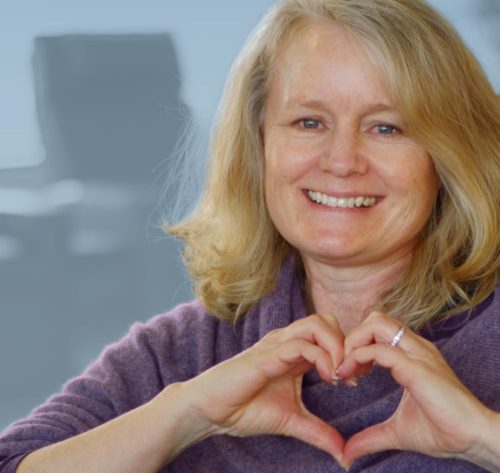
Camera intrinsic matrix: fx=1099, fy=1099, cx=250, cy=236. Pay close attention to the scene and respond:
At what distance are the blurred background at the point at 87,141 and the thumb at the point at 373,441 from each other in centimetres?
156

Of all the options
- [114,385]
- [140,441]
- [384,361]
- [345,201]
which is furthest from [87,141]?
[384,361]

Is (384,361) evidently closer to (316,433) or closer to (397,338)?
(397,338)

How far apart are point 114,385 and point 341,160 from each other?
1.96 ft

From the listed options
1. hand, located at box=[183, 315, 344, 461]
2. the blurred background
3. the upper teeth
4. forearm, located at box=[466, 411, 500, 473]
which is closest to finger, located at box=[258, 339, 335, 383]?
hand, located at box=[183, 315, 344, 461]

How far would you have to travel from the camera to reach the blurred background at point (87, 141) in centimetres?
321

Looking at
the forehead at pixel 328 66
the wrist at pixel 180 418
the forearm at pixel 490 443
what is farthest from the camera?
the forehead at pixel 328 66

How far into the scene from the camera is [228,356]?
2084mm

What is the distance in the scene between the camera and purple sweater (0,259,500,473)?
6.12ft

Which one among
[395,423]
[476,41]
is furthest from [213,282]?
[476,41]

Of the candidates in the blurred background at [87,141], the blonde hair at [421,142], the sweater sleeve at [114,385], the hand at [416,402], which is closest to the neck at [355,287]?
the blonde hair at [421,142]

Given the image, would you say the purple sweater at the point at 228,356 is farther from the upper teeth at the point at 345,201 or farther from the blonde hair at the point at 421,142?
the upper teeth at the point at 345,201

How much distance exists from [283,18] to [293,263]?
1.59 feet

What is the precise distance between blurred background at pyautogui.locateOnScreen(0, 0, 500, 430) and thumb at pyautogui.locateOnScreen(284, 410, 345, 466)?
1.48m

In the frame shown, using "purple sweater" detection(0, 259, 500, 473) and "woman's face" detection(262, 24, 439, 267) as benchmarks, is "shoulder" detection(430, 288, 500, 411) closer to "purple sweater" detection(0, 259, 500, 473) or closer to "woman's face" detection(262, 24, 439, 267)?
"purple sweater" detection(0, 259, 500, 473)
